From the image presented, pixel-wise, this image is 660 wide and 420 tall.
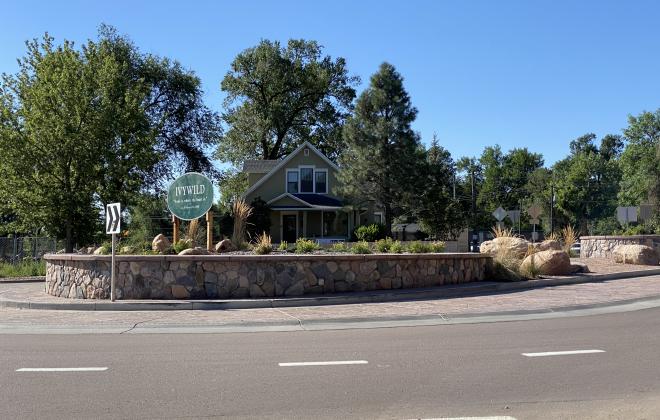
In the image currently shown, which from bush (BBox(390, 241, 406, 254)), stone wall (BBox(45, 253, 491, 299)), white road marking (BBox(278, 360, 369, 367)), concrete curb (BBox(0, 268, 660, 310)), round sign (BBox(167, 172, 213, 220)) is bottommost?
white road marking (BBox(278, 360, 369, 367))

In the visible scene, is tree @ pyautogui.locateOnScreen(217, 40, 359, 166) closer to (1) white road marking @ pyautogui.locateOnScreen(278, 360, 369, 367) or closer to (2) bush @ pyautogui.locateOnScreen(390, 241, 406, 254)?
(2) bush @ pyautogui.locateOnScreen(390, 241, 406, 254)

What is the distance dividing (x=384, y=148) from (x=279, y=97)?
18257mm

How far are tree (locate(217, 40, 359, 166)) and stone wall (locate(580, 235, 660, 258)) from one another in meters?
27.2

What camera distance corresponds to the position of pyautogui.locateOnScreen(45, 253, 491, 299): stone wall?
47.9 ft

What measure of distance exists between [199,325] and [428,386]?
6.05 m

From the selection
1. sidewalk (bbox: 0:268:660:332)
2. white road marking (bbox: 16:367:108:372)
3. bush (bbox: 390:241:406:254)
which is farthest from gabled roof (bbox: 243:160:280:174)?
white road marking (bbox: 16:367:108:372)

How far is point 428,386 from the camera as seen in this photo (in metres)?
6.68

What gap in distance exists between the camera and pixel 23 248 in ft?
96.0

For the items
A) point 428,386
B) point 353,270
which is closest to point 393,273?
point 353,270

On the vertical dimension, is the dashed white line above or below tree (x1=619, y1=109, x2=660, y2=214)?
below

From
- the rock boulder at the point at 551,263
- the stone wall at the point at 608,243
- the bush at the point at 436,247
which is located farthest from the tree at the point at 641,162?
the bush at the point at 436,247

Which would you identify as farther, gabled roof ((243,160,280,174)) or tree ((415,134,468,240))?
gabled roof ((243,160,280,174))

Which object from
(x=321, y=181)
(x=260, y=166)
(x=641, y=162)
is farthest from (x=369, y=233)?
(x=641, y=162)

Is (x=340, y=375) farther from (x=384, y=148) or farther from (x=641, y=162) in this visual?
(x=641, y=162)
